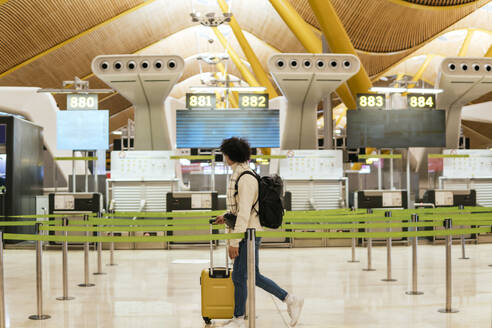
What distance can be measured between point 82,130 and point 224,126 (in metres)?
3.27

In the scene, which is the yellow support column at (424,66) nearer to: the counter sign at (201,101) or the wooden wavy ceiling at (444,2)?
the wooden wavy ceiling at (444,2)

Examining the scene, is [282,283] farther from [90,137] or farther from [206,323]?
[90,137]

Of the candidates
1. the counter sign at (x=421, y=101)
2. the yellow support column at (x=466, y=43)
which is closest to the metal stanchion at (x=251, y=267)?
the counter sign at (x=421, y=101)

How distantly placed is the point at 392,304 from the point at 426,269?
299 cm

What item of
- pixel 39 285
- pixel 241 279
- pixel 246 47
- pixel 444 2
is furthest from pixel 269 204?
pixel 246 47

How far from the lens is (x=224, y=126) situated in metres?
14.6

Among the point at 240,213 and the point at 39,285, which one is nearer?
the point at 240,213

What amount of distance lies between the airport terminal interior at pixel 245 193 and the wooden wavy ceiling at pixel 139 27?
0.41ft

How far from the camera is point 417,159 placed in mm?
20266

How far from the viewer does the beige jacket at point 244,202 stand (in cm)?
527

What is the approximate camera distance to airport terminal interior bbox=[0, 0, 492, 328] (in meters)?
6.02

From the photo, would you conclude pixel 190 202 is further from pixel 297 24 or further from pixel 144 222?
pixel 297 24

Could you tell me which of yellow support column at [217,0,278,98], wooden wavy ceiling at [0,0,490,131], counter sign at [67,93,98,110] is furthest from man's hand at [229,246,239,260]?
yellow support column at [217,0,278,98]

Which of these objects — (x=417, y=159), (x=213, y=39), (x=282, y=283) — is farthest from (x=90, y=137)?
(x=213, y=39)
